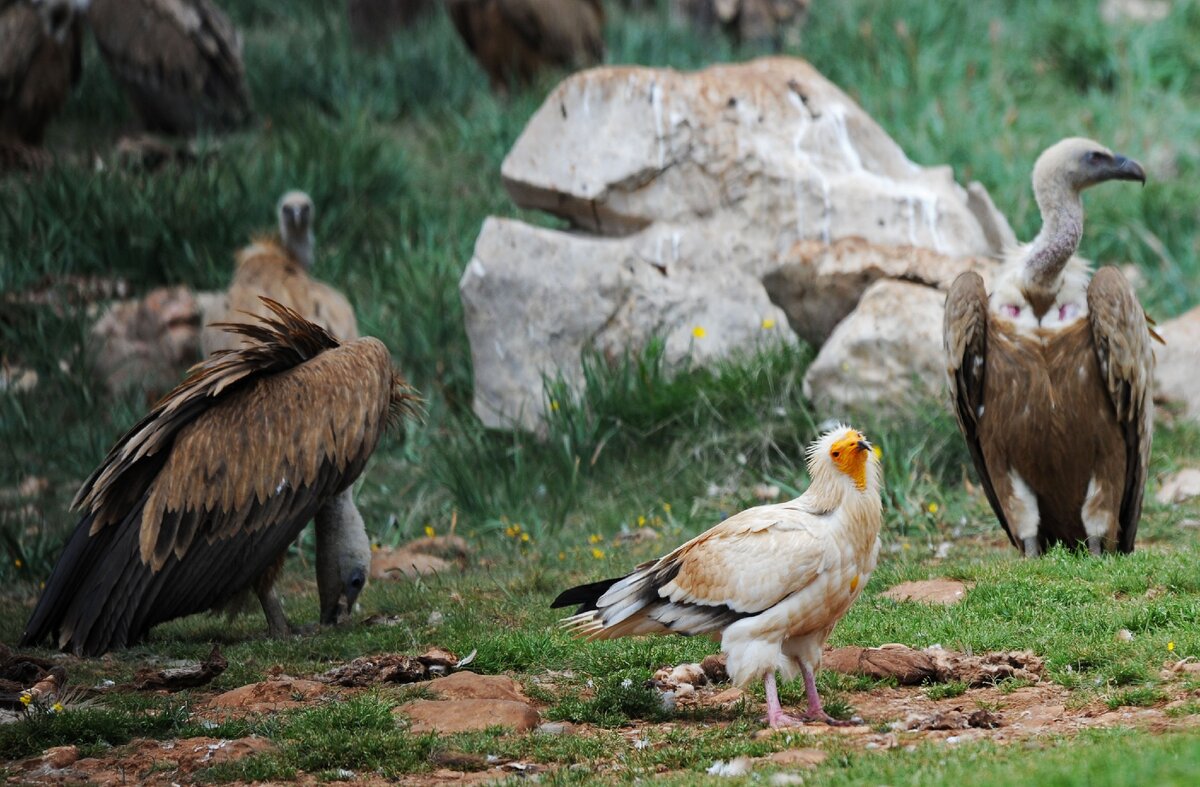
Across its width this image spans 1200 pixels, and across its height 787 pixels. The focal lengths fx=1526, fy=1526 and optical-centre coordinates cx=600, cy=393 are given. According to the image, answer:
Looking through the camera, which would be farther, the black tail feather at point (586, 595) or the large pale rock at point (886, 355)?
the large pale rock at point (886, 355)

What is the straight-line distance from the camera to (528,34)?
1526cm

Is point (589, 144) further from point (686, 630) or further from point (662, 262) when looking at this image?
point (686, 630)

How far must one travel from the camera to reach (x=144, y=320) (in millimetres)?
11430

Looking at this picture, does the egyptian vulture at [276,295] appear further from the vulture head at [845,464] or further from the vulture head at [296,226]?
the vulture head at [845,464]

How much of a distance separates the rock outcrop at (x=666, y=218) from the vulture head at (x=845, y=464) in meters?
4.93

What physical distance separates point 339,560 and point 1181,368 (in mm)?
5242

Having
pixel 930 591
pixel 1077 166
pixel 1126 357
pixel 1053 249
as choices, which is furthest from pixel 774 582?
pixel 1077 166

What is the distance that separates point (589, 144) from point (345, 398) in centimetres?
A: 386

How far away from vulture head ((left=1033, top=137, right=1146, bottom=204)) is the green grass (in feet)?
5.34

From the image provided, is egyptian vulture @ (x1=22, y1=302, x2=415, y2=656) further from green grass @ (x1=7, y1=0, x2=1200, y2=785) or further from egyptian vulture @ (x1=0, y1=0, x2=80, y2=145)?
egyptian vulture @ (x1=0, y1=0, x2=80, y2=145)

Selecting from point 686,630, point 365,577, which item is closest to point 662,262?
point 365,577

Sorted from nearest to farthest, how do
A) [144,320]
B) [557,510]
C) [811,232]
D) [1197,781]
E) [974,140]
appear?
[1197,781]
[557,510]
[811,232]
[144,320]
[974,140]

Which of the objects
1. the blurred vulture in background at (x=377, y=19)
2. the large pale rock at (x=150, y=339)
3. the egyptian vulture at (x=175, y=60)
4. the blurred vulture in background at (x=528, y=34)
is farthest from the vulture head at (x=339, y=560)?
the blurred vulture in background at (x=377, y=19)

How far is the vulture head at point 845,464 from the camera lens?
443cm
